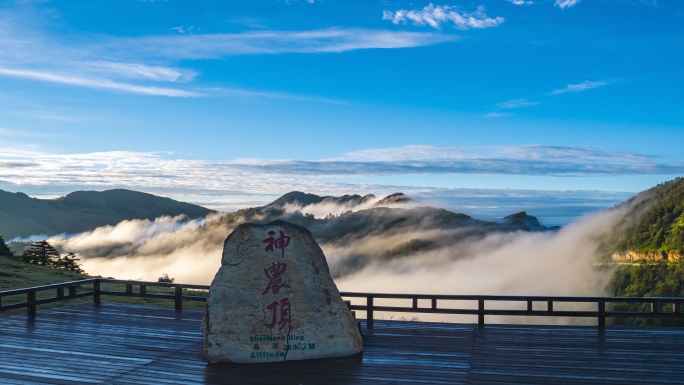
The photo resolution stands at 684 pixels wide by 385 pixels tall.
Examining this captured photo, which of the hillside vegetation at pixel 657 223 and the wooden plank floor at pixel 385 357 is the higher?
the hillside vegetation at pixel 657 223

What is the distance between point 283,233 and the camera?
9617mm

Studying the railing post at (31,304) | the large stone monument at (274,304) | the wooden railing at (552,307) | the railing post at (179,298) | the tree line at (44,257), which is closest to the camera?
the large stone monument at (274,304)

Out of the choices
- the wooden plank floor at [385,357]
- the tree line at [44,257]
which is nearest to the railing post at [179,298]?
the wooden plank floor at [385,357]

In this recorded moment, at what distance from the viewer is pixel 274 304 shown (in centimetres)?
918

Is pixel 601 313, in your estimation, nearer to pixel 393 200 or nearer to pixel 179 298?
pixel 179 298

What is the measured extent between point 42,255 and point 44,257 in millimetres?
303

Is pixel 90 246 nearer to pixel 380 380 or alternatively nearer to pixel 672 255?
pixel 672 255

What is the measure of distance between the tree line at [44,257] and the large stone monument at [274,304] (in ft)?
82.9

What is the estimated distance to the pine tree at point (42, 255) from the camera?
1233 inches

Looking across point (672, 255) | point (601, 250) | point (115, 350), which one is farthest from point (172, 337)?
point (601, 250)

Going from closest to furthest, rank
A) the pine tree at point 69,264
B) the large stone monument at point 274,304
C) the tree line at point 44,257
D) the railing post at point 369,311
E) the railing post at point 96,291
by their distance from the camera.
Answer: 1. the large stone monument at point 274,304
2. the railing post at point 369,311
3. the railing post at point 96,291
4. the tree line at point 44,257
5. the pine tree at point 69,264

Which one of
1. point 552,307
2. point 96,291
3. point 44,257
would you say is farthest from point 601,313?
point 44,257

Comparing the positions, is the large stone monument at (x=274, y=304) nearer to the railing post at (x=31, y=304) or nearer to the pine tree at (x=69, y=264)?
the railing post at (x=31, y=304)

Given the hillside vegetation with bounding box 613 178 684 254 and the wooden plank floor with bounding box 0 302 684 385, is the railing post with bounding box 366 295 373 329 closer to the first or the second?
the wooden plank floor with bounding box 0 302 684 385
